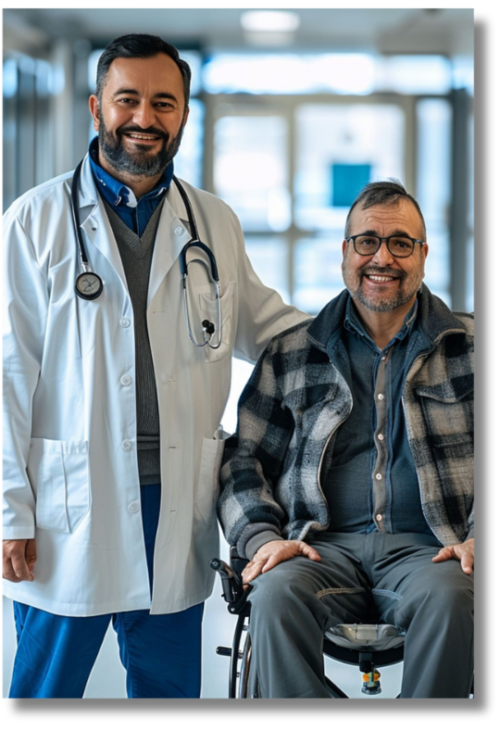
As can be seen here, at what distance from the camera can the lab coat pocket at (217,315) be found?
5.89 feet

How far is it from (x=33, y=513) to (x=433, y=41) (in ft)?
19.5

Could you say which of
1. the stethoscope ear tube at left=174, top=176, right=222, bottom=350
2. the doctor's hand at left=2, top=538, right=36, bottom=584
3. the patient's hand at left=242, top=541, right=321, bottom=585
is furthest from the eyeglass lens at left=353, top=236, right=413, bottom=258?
the doctor's hand at left=2, top=538, right=36, bottom=584

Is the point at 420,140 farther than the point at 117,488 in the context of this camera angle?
Yes

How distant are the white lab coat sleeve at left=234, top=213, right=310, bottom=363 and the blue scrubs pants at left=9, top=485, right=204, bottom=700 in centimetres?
49

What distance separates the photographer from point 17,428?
5.35 feet

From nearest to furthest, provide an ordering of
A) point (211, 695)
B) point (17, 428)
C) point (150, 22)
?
point (17, 428)
point (211, 695)
point (150, 22)

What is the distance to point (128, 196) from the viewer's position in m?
1.76

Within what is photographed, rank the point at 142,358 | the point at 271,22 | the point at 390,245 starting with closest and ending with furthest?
the point at 142,358 < the point at 390,245 < the point at 271,22

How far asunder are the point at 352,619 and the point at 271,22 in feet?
18.4

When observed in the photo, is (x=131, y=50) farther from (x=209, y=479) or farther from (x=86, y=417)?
(x=209, y=479)

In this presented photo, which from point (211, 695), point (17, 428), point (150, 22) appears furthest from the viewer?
point (150, 22)

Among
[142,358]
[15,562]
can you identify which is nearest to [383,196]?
[142,358]
